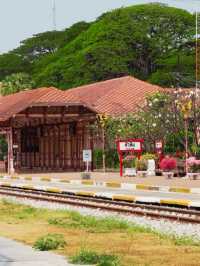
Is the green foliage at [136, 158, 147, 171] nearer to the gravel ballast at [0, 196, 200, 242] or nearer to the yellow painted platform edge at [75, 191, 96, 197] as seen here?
the yellow painted platform edge at [75, 191, 96, 197]

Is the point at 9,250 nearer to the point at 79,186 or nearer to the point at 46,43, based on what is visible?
the point at 79,186

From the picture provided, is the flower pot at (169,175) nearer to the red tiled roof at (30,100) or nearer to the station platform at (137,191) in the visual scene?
the station platform at (137,191)

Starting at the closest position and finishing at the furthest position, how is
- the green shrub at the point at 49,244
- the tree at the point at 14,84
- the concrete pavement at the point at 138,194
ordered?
the green shrub at the point at 49,244
the concrete pavement at the point at 138,194
the tree at the point at 14,84

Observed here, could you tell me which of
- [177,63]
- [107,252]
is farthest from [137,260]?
[177,63]

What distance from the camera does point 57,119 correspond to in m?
51.3

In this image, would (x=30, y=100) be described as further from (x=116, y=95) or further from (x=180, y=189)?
(x=180, y=189)

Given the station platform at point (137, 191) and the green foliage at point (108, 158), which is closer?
the station platform at point (137, 191)

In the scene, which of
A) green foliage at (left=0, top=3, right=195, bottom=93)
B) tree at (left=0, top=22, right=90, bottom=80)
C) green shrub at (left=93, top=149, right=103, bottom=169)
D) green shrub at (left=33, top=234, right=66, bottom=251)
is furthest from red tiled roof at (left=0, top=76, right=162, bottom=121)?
tree at (left=0, top=22, right=90, bottom=80)

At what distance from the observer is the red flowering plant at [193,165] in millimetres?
35594

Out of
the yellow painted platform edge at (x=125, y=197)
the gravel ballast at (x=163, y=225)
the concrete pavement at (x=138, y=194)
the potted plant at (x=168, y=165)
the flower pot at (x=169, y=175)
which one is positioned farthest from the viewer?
the potted plant at (x=168, y=165)

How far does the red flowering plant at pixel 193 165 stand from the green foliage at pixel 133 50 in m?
41.3

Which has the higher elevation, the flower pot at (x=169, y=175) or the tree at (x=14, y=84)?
the tree at (x=14, y=84)

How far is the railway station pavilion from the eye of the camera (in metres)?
49.4

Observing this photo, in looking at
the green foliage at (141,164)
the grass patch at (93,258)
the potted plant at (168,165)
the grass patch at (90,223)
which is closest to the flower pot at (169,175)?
the potted plant at (168,165)
